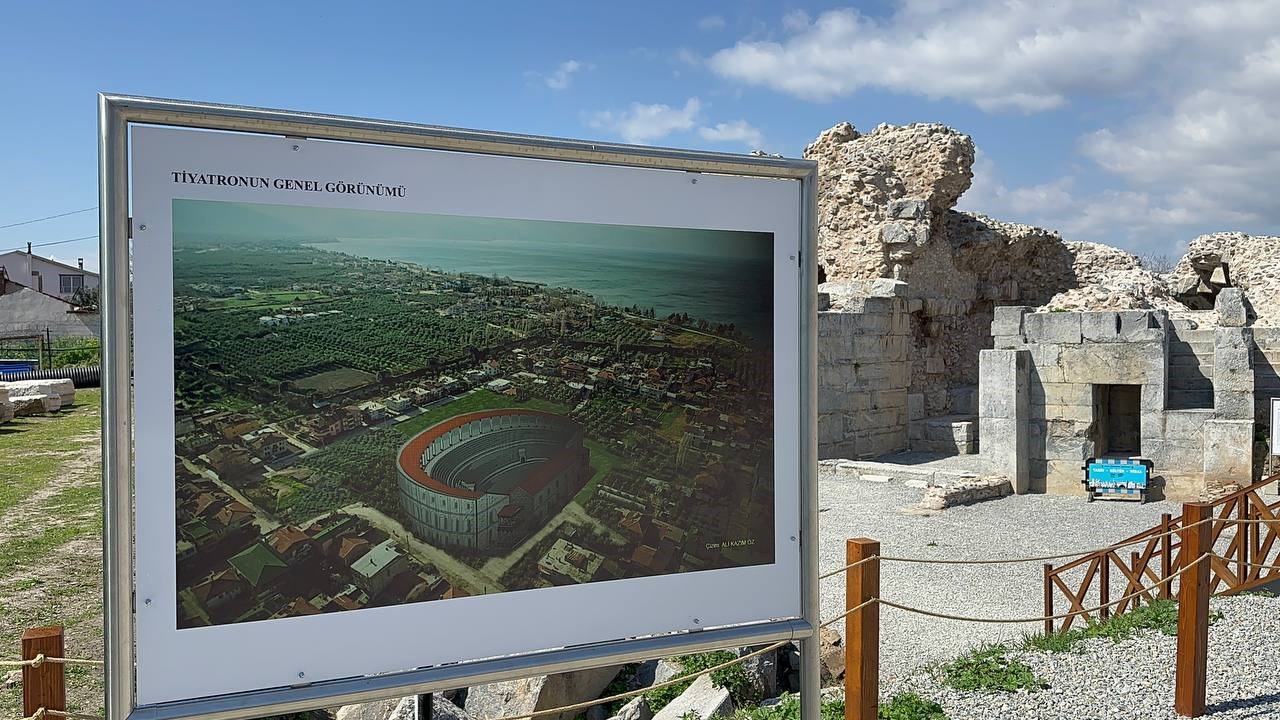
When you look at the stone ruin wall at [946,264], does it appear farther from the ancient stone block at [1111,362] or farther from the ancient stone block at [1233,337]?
the ancient stone block at [1111,362]

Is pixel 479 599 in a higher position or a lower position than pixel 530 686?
higher

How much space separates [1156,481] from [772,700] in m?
9.75

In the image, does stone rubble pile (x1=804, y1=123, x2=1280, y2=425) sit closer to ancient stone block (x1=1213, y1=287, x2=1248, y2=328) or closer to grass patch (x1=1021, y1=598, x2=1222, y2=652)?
ancient stone block (x1=1213, y1=287, x2=1248, y2=328)

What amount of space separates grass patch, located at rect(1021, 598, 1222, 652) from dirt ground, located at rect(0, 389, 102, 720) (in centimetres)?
533

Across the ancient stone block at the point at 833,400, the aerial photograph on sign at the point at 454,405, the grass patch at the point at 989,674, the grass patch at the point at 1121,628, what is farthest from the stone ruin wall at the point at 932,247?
the aerial photograph on sign at the point at 454,405

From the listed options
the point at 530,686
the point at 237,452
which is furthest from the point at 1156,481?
the point at 237,452

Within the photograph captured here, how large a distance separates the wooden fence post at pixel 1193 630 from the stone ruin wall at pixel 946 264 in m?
10.7

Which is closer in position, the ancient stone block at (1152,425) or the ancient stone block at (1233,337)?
the ancient stone block at (1233,337)

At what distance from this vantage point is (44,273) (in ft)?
160

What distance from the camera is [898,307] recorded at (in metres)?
17.3

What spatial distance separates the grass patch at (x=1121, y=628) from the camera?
583cm

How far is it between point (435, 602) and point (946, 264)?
1865 cm

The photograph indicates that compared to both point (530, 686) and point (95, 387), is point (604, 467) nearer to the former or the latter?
point (530, 686)

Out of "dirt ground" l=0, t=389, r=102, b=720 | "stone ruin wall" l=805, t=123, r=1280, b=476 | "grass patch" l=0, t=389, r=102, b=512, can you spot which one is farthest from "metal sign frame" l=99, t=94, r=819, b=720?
"stone ruin wall" l=805, t=123, r=1280, b=476
